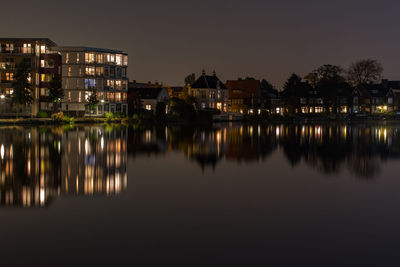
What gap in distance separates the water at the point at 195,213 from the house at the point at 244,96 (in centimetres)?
8914

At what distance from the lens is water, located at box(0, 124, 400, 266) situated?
28.2 ft

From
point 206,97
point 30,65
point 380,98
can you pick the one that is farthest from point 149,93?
point 380,98

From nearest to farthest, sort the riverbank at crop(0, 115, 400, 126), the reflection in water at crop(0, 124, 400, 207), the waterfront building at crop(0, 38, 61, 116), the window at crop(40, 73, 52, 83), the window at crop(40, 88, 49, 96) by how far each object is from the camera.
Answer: the reflection in water at crop(0, 124, 400, 207), the riverbank at crop(0, 115, 400, 126), the waterfront building at crop(0, 38, 61, 116), the window at crop(40, 88, 49, 96), the window at crop(40, 73, 52, 83)

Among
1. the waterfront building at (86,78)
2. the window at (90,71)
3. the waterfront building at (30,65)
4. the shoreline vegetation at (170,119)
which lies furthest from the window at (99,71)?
the shoreline vegetation at (170,119)

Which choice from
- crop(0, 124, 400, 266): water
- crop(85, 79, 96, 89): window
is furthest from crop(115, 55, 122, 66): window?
crop(0, 124, 400, 266): water

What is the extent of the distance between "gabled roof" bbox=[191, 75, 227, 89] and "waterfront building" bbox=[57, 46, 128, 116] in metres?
21.8

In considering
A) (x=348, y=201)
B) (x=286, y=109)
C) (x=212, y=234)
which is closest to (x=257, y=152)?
(x=348, y=201)

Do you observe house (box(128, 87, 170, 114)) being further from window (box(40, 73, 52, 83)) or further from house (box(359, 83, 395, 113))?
house (box(359, 83, 395, 113))

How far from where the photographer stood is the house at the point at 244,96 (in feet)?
365

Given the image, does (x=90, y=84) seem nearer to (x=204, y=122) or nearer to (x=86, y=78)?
(x=86, y=78)

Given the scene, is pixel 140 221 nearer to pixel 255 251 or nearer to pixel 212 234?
pixel 212 234

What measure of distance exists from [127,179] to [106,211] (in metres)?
5.79

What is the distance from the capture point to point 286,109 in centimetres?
11969

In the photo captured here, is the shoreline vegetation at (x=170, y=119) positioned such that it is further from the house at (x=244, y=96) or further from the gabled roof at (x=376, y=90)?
the house at (x=244, y=96)
